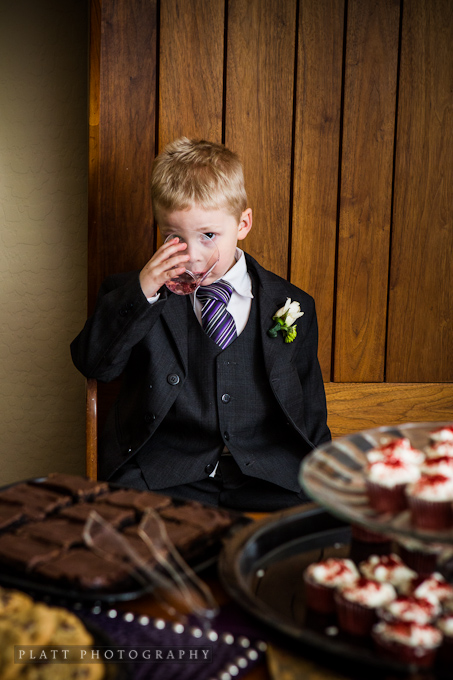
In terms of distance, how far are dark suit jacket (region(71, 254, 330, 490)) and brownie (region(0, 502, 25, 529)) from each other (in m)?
0.65

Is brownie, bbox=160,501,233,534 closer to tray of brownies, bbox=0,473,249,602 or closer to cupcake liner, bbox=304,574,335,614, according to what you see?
tray of brownies, bbox=0,473,249,602

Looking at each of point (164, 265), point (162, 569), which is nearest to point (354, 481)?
point (162, 569)

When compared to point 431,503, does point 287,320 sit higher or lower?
higher

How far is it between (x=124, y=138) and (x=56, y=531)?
160 cm

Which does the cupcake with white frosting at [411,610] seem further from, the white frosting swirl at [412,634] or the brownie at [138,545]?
the brownie at [138,545]

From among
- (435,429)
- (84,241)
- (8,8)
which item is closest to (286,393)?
(435,429)

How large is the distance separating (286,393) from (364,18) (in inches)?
57.1

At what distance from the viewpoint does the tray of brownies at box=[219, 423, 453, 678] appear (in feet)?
2.06

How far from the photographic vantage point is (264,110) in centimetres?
221

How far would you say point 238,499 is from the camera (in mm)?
1587

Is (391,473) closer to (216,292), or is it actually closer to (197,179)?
(216,292)

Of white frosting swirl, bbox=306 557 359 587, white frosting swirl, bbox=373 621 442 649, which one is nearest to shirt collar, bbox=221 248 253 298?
white frosting swirl, bbox=306 557 359 587

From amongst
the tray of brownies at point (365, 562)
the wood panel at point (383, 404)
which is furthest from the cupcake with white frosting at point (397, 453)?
the wood panel at point (383, 404)

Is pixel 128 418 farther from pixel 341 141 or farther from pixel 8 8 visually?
pixel 8 8
